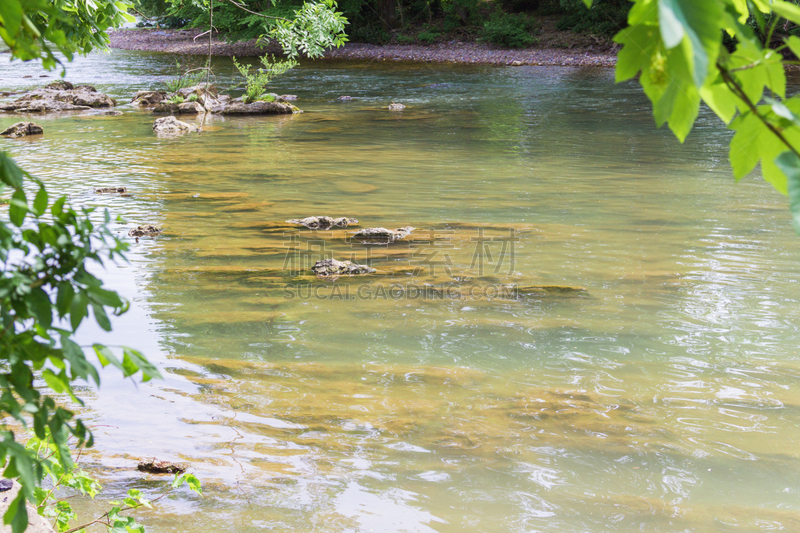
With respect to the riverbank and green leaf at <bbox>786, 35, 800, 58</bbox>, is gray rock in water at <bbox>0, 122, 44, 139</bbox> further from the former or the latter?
green leaf at <bbox>786, 35, 800, 58</bbox>

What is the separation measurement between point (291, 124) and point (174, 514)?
13117 mm

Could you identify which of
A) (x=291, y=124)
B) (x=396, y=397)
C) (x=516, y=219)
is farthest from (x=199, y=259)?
(x=291, y=124)

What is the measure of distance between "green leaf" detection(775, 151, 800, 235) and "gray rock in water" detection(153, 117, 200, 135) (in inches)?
569

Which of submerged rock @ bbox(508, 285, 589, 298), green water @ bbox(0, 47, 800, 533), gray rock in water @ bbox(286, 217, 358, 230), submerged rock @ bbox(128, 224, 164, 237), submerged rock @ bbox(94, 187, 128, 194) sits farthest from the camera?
submerged rock @ bbox(94, 187, 128, 194)

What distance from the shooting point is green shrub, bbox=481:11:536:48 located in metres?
32.2

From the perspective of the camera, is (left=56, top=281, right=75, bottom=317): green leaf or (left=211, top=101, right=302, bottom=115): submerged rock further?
(left=211, top=101, right=302, bottom=115): submerged rock

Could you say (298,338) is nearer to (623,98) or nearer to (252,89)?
(252,89)

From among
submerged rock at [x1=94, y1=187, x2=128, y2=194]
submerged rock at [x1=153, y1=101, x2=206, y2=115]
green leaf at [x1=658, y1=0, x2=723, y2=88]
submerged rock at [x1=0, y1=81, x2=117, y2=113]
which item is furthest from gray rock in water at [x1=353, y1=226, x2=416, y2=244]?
submerged rock at [x1=0, y1=81, x2=117, y2=113]

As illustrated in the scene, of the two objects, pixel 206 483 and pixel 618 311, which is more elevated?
pixel 618 311

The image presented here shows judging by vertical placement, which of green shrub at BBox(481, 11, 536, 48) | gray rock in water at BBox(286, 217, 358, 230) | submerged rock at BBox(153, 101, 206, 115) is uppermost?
green shrub at BBox(481, 11, 536, 48)

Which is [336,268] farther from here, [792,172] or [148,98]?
[148,98]

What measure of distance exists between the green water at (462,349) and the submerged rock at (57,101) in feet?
23.4

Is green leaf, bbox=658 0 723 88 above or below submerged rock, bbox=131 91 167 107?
below

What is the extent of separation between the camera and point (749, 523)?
304 centimetres
